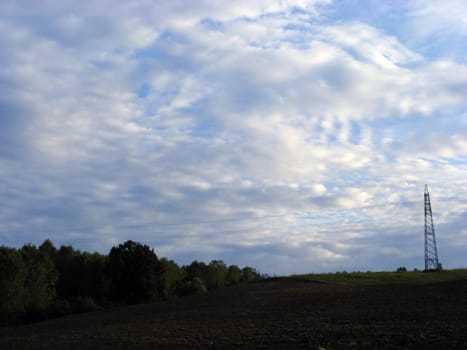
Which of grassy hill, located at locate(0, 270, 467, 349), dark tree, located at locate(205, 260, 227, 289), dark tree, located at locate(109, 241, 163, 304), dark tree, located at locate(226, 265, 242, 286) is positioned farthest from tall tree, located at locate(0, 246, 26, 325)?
dark tree, located at locate(226, 265, 242, 286)

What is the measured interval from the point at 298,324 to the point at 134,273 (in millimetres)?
44573

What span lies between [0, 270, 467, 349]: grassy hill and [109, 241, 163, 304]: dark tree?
24398 mm

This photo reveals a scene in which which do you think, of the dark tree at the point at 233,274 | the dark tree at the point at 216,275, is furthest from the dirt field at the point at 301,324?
the dark tree at the point at 233,274

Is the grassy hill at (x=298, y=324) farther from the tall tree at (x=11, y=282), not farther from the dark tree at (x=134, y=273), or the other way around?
the dark tree at (x=134, y=273)

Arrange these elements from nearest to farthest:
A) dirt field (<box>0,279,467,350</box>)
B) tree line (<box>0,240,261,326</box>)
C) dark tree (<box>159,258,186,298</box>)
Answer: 1. dirt field (<box>0,279,467,350</box>)
2. tree line (<box>0,240,261,326</box>)
3. dark tree (<box>159,258,186,298</box>)

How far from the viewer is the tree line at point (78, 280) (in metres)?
56.8

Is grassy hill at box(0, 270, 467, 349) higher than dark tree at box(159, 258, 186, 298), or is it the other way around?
dark tree at box(159, 258, 186, 298)

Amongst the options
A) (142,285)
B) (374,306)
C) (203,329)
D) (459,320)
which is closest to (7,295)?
(142,285)

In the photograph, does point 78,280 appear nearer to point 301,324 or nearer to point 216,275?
point 216,275

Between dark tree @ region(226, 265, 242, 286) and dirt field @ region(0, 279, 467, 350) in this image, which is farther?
dark tree @ region(226, 265, 242, 286)

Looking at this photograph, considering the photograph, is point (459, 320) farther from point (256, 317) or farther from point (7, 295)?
point (7, 295)

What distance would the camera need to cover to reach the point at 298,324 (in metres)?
25.1

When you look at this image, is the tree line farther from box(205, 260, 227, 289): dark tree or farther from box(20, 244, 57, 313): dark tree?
Answer: box(205, 260, 227, 289): dark tree

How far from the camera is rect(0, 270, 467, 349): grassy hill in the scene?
1944 centimetres
